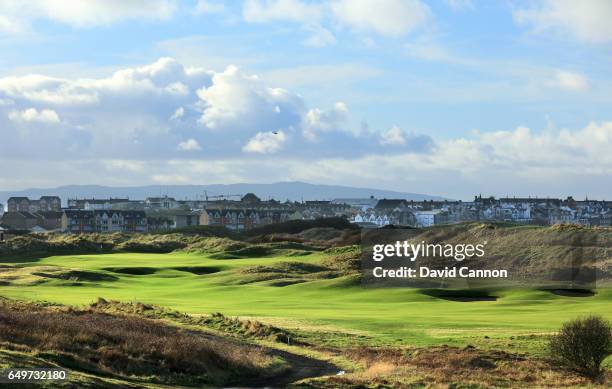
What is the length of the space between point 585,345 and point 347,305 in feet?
102

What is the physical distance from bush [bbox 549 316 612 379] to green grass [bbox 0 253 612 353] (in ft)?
17.6

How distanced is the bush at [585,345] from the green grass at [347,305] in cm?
537

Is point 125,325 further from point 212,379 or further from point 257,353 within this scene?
point 212,379

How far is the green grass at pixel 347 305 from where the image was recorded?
47000mm

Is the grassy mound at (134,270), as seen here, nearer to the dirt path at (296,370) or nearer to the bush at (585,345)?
the dirt path at (296,370)

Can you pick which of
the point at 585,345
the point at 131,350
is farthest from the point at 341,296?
the point at 131,350

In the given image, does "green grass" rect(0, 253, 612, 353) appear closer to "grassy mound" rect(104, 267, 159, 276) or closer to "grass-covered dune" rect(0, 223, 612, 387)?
"grass-covered dune" rect(0, 223, 612, 387)

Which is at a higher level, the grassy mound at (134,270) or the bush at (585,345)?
the bush at (585,345)

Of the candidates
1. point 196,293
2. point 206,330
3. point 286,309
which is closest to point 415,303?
point 286,309

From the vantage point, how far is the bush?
35.7 meters

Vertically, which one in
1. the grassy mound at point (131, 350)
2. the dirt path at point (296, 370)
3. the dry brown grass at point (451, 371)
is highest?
the grassy mound at point (131, 350)

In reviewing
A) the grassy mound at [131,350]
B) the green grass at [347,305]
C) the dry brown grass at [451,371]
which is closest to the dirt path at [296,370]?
the grassy mound at [131,350]

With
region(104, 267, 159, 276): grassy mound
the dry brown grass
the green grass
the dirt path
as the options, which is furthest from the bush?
region(104, 267, 159, 276): grassy mound

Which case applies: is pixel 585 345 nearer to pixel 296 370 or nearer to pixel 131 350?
pixel 296 370
